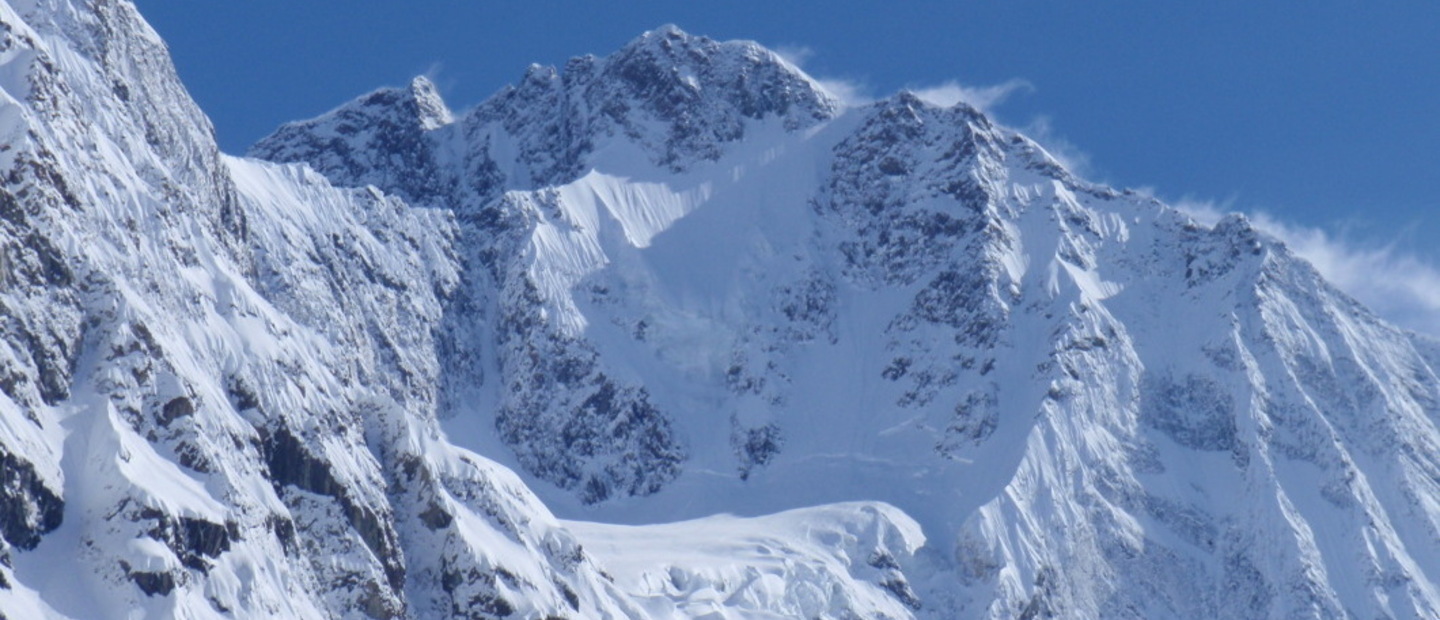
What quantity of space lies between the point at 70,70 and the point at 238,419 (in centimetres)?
3737

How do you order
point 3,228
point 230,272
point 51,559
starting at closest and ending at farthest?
point 51,559 < point 3,228 < point 230,272

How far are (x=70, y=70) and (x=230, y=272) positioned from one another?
19484 mm

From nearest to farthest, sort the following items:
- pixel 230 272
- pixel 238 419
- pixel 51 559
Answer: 1. pixel 51 559
2. pixel 238 419
3. pixel 230 272

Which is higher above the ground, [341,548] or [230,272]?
[230,272]

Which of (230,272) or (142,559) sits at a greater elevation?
(230,272)

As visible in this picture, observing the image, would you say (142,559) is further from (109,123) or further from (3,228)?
(109,123)

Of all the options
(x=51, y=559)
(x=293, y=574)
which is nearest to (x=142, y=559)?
(x=51, y=559)

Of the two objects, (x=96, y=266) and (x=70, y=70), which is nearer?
(x=96, y=266)

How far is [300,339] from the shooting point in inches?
7717

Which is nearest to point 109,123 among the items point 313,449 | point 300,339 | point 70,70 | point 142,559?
point 70,70

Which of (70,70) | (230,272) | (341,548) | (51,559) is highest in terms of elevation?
(70,70)

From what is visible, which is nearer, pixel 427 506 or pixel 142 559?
pixel 142 559

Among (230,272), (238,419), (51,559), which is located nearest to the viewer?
(51,559)

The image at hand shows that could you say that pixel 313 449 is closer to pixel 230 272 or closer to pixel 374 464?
pixel 374 464
